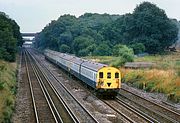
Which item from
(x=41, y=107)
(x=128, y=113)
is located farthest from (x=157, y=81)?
(x=41, y=107)

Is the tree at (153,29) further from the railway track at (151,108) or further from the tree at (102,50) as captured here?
the railway track at (151,108)

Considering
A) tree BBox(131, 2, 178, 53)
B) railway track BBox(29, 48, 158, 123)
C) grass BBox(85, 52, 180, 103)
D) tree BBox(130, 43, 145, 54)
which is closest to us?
railway track BBox(29, 48, 158, 123)

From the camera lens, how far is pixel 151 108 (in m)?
28.8

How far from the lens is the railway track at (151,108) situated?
24766mm

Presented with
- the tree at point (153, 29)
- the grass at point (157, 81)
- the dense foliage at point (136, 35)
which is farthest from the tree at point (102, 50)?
the grass at point (157, 81)

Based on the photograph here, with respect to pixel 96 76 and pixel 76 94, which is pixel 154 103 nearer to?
pixel 96 76

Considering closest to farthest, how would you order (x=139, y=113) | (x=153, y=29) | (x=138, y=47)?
(x=139, y=113) < (x=138, y=47) < (x=153, y=29)

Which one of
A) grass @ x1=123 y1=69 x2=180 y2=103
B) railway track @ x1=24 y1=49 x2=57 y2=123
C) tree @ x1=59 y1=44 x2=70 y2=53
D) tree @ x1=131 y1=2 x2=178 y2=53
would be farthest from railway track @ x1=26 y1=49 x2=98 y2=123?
tree @ x1=59 y1=44 x2=70 y2=53

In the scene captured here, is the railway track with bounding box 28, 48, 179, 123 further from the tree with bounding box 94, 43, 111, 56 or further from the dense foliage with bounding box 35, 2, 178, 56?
the tree with bounding box 94, 43, 111, 56

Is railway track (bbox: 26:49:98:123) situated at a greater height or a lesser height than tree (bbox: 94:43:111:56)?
lesser

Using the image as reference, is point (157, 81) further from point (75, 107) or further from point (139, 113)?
point (139, 113)

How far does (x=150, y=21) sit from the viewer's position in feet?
321

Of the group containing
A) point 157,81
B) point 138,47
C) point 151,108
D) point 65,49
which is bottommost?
point 151,108

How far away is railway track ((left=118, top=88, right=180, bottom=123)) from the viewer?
24.8 metres
